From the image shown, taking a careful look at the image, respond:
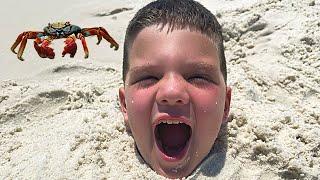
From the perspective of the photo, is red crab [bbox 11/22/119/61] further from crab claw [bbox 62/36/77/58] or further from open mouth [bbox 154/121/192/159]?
open mouth [bbox 154/121/192/159]

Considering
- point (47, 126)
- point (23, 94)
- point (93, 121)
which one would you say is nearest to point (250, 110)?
point (93, 121)

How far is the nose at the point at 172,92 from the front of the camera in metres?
1.96

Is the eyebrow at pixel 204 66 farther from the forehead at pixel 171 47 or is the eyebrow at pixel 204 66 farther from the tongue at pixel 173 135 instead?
the tongue at pixel 173 135

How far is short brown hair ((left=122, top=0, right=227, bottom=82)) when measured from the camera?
2.18 meters

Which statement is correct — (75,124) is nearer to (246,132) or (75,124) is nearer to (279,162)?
(246,132)

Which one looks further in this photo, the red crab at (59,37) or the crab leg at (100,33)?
the crab leg at (100,33)

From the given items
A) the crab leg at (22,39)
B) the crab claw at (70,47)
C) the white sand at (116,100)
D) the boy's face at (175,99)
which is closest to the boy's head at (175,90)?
the boy's face at (175,99)

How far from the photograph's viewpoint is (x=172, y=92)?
1.96 m

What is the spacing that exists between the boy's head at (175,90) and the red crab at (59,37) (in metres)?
1.08

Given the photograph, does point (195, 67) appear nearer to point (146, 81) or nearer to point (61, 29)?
point (146, 81)

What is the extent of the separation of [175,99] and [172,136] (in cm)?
22

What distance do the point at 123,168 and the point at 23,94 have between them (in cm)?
89

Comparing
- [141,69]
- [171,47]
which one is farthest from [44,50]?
[171,47]

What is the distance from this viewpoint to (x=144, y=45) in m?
2.16
